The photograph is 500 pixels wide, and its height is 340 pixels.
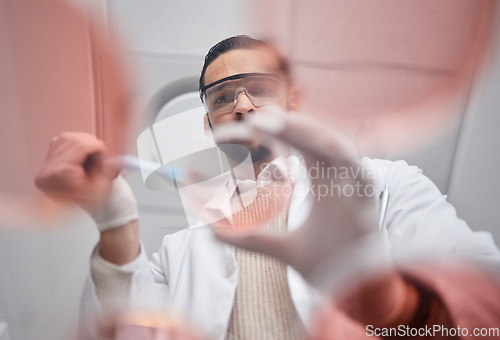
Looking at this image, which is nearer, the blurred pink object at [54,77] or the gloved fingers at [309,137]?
the gloved fingers at [309,137]

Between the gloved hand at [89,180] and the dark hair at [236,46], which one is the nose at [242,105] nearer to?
the dark hair at [236,46]

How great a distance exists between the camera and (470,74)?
50 centimetres

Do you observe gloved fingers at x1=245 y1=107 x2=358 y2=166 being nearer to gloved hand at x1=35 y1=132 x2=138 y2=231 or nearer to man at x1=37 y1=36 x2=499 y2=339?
man at x1=37 y1=36 x2=499 y2=339

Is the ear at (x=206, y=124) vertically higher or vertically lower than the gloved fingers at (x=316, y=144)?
higher

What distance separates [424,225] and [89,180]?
474 mm

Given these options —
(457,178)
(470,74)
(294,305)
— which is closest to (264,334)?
(294,305)

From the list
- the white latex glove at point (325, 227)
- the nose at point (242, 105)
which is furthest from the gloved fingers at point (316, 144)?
the nose at point (242, 105)

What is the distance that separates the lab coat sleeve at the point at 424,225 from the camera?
0.45 meters

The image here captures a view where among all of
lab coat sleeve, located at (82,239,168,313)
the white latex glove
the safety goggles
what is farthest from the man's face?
lab coat sleeve, located at (82,239,168,313)

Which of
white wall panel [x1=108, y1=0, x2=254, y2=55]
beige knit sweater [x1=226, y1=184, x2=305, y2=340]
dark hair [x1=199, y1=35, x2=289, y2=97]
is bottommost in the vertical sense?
beige knit sweater [x1=226, y1=184, x2=305, y2=340]

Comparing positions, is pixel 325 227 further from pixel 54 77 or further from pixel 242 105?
pixel 54 77

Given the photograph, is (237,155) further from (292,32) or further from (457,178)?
(457,178)

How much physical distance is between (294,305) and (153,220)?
0.24 metres

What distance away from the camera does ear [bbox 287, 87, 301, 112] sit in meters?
0.50
